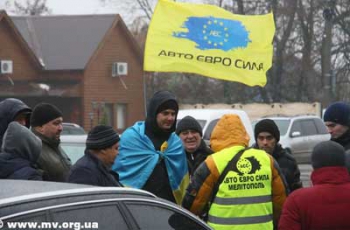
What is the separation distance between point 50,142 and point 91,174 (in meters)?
1.06

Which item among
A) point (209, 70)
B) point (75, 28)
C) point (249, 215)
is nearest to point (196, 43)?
point (209, 70)

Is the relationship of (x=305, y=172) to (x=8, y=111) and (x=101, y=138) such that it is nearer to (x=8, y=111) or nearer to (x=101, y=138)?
(x=8, y=111)

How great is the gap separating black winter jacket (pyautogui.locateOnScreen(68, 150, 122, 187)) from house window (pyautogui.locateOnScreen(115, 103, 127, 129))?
43.2 meters

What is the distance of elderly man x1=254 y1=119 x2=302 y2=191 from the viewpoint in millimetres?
8281

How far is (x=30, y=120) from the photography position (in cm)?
757

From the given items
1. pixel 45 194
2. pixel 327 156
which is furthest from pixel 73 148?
pixel 45 194

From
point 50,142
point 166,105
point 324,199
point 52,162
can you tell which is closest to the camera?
point 324,199

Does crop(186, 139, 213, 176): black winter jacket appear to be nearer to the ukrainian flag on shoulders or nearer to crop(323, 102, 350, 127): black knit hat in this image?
crop(323, 102, 350, 127): black knit hat

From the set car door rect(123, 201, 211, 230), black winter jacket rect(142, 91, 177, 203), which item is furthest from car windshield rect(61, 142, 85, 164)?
car door rect(123, 201, 211, 230)

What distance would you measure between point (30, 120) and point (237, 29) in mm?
4441

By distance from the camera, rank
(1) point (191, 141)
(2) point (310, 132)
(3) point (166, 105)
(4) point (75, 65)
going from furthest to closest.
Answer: (4) point (75, 65)
(2) point (310, 132)
(1) point (191, 141)
(3) point (166, 105)

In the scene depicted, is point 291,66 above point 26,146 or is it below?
above

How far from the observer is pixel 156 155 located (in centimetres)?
771

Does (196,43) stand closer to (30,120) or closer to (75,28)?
(30,120)
